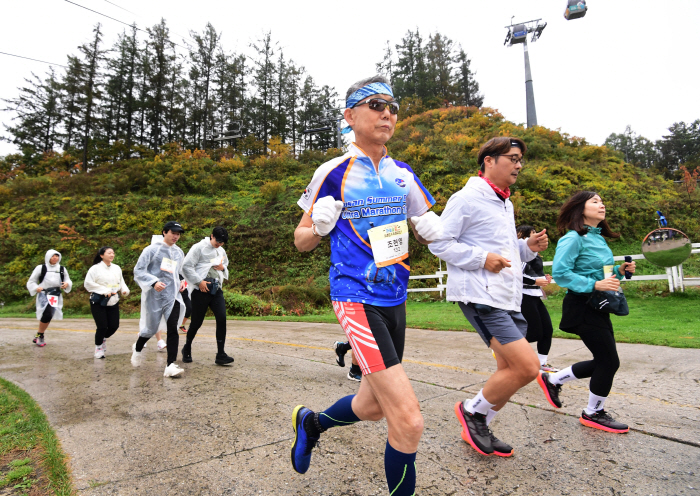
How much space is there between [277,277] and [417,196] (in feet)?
57.2

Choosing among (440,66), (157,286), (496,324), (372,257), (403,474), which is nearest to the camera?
(403,474)

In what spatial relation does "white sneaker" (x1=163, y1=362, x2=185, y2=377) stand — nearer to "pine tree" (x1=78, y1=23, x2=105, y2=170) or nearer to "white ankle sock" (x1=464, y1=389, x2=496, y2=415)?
"white ankle sock" (x1=464, y1=389, x2=496, y2=415)

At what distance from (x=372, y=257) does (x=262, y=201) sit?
26045 millimetres

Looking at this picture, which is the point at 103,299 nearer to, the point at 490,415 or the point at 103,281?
the point at 103,281

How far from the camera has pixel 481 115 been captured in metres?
31.0

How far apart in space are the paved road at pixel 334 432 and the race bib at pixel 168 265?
1464 millimetres

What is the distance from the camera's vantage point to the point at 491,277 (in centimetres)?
281

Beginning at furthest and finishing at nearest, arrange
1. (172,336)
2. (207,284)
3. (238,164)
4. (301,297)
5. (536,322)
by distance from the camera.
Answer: (238,164) → (301,297) → (207,284) → (172,336) → (536,322)

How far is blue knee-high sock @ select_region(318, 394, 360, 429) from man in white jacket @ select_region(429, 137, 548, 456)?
3.54ft

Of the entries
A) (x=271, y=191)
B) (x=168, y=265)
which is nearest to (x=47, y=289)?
(x=168, y=265)

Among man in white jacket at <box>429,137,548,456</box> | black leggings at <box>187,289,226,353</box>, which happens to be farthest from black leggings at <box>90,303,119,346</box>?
man in white jacket at <box>429,137,548,456</box>

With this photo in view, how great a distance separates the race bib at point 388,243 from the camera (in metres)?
2.15

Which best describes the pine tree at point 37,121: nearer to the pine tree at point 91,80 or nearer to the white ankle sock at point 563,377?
the pine tree at point 91,80

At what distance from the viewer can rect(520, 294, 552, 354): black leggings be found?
4867mm
